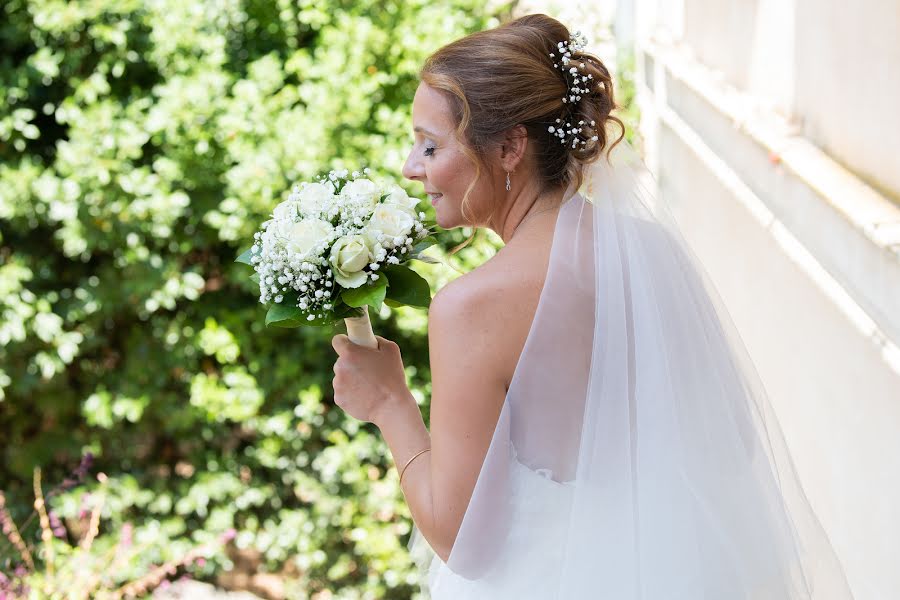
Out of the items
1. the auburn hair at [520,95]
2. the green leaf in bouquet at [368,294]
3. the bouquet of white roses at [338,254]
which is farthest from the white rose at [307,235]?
the auburn hair at [520,95]

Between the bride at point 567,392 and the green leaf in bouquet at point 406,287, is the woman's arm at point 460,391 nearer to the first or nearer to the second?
the bride at point 567,392

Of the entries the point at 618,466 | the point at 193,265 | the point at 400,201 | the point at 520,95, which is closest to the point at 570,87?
the point at 520,95

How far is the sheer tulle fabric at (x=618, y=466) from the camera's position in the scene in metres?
1.83

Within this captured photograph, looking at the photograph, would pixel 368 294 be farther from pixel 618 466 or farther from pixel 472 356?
pixel 618 466

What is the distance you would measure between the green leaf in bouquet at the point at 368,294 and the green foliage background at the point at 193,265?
2543mm

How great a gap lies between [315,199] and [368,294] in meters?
0.25

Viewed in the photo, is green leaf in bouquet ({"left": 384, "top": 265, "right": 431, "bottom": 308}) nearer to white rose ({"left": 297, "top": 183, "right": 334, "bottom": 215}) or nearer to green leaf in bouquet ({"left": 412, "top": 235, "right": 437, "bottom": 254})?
green leaf in bouquet ({"left": 412, "top": 235, "right": 437, "bottom": 254})

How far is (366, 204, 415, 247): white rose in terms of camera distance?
202 centimetres

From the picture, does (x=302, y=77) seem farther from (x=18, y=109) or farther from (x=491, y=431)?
(x=491, y=431)

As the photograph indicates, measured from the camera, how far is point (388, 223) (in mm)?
2029

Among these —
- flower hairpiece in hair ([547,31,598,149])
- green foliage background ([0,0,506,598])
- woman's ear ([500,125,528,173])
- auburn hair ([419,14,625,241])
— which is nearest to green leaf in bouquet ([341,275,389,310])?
auburn hair ([419,14,625,241])

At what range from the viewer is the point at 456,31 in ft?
15.4

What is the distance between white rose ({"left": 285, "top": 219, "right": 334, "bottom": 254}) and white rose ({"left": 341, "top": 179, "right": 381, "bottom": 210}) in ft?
0.30

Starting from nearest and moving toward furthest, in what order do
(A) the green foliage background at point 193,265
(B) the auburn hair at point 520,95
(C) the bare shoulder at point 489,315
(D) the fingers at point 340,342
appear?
1. (C) the bare shoulder at point 489,315
2. (B) the auburn hair at point 520,95
3. (D) the fingers at point 340,342
4. (A) the green foliage background at point 193,265
